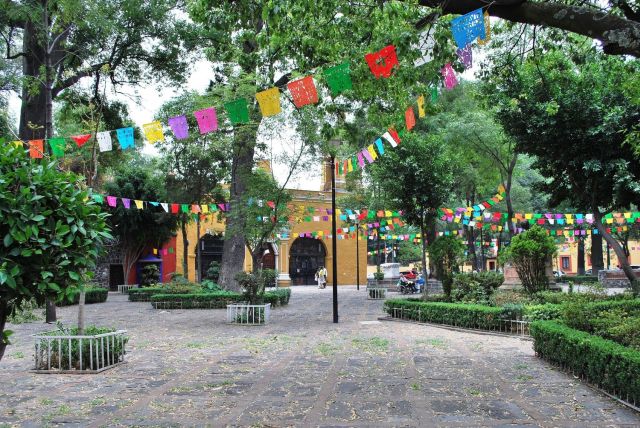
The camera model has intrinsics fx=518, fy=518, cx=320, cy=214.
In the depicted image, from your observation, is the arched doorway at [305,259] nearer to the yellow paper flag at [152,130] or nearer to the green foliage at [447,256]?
the green foliage at [447,256]

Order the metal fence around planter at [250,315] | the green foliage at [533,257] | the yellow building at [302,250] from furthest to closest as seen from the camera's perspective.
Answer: the yellow building at [302,250] → the green foliage at [533,257] → the metal fence around planter at [250,315]

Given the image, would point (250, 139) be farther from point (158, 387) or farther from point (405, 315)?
point (158, 387)

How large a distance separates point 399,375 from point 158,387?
3.09 meters

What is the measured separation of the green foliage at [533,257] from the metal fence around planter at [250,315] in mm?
7072

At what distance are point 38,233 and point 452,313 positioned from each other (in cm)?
1061

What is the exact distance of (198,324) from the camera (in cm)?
1380

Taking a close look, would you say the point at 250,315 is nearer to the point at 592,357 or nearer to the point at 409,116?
the point at 409,116

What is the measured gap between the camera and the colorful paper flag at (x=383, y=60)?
710 cm

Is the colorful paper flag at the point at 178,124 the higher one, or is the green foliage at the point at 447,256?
the colorful paper flag at the point at 178,124

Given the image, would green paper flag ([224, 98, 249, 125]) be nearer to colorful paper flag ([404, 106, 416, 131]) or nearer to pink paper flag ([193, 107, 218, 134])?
pink paper flag ([193, 107, 218, 134])

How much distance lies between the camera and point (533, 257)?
46.4 feet

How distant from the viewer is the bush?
1024cm

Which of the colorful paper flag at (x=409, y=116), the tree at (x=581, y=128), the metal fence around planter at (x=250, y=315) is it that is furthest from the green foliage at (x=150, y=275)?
the colorful paper flag at (x=409, y=116)

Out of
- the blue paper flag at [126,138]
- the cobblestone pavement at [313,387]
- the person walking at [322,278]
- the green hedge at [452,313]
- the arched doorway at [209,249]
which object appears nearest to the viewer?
the cobblestone pavement at [313,387]
